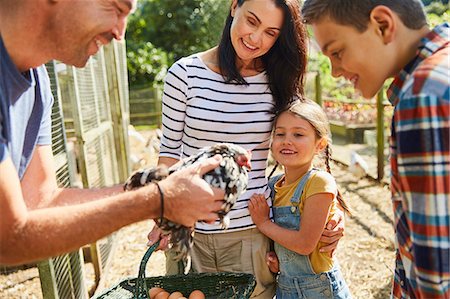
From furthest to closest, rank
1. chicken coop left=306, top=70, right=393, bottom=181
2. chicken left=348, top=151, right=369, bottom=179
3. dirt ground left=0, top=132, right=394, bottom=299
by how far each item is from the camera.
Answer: chicken coop left=306, top=70, right=393, bottom=181, chicken left=348, top=151, right=369, bottom=179, dirt ground left=0, top=132, right=394, bottom=299

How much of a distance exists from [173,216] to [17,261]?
40 cm

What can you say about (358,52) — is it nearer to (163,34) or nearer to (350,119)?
(350,119)

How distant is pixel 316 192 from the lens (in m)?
1.75

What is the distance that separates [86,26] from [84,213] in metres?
0.49

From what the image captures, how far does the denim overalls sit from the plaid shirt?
77 cm

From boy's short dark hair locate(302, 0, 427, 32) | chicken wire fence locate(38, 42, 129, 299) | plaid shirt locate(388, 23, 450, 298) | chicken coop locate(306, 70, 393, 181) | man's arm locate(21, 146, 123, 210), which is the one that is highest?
boy's short dark hair locate(302, 0, 427, 32)

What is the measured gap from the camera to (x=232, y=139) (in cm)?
178

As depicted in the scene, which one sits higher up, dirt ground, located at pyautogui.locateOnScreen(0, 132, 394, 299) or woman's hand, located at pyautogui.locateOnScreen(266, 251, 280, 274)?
woman's hand, located at pyautogui.locateOnScreen(266, 251, 280, 274)

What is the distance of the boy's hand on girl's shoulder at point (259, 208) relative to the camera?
1802 millimetres

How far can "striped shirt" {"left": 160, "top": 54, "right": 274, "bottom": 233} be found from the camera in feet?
5.83

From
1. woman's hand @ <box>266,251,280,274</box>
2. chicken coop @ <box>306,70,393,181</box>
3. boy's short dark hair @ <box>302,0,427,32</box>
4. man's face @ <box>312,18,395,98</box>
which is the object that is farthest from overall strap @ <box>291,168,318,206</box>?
chicken coop @ <box>306,70,393,181</box>

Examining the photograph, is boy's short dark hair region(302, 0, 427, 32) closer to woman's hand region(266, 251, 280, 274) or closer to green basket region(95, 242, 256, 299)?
green basket region(95, 242, 256, 299)

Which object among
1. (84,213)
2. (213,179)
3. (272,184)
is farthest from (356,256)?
(84,213)

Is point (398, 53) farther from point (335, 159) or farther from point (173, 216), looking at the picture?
point (335, 159)
